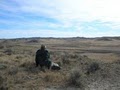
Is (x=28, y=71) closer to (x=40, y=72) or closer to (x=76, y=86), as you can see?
(x=40, y=72)

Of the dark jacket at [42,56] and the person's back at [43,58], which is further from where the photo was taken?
the dark jacket at [42,56]

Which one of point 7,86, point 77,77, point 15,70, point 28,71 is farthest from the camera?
point 28,71

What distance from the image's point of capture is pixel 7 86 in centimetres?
1179

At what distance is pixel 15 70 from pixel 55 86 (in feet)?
12.6

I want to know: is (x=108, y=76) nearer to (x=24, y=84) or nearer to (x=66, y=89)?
(x=66, y=89)

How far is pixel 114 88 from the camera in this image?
513 inches

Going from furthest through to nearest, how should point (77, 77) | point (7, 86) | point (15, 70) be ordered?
1. point (15, 70)
2. point (77, 77)
3. point (7, 86)

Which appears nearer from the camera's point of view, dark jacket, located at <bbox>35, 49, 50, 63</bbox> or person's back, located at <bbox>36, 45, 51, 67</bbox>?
person's back, located at <bbox>36, 45, 51, 67</bbox>

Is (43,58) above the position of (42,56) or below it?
below

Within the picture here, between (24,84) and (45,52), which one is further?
(45,52)

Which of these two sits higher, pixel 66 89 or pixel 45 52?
pixel 45 52

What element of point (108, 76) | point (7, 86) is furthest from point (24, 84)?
point (108, 76)

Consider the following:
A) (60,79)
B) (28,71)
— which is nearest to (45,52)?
(28,71)

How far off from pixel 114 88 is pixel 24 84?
4446 mm
